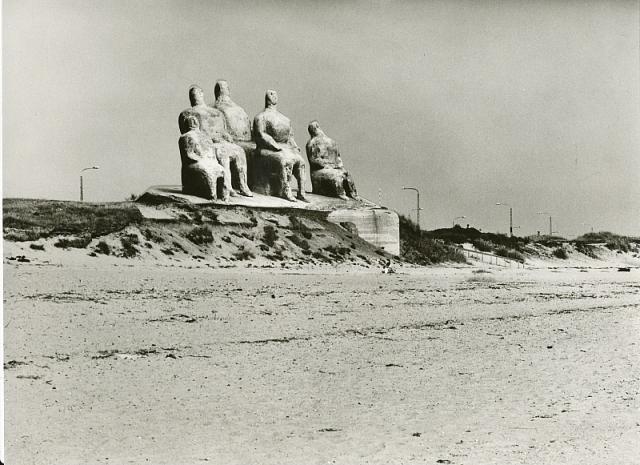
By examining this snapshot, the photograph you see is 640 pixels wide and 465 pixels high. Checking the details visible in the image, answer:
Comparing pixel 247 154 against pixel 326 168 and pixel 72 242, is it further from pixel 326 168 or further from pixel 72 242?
pixel 72 242

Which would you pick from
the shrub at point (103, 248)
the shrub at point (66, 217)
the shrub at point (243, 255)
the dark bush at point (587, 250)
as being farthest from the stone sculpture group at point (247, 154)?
the dark bush at point (587, 250)

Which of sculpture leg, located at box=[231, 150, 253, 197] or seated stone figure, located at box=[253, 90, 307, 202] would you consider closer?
A: sculpture leg, located at box=[231, 150, 253, 197]

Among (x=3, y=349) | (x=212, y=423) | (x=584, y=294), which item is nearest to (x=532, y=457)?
(x=212, y=423)

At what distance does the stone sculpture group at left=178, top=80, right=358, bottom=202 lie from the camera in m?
28.9

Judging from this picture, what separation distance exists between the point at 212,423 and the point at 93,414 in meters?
1.36

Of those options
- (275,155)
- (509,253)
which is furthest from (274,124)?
(509,253)

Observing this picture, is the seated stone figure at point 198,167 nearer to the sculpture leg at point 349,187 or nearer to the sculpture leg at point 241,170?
the sculpture leg at point 241,170

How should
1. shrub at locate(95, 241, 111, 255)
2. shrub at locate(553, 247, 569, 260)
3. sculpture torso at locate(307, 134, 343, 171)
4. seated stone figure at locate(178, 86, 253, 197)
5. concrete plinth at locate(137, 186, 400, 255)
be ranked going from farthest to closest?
shrub at locate(553, 247, 569, 260), sculpture torso at locate(307, 134, 343, 171), concrete plinth at locate(137, 186, 400, 255), seated stone figure at locate(178, 86, 253, 197), shrub at locate(95, 241, 111, 255)

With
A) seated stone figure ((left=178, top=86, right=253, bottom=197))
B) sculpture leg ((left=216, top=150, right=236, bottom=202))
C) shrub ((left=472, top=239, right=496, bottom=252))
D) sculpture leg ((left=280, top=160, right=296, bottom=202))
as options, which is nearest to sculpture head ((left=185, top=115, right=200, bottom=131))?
seated stone figure ((left=178, top=86, right=253, bottom=197))

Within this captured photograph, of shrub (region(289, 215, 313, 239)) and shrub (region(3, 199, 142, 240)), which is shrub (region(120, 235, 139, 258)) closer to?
shrub (region(3, 199, 142, 240))

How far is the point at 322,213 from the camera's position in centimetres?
3184

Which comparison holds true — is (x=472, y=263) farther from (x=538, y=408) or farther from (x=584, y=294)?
(x=538, y=408)

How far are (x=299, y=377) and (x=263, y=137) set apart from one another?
23007 mm

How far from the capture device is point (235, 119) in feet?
107
